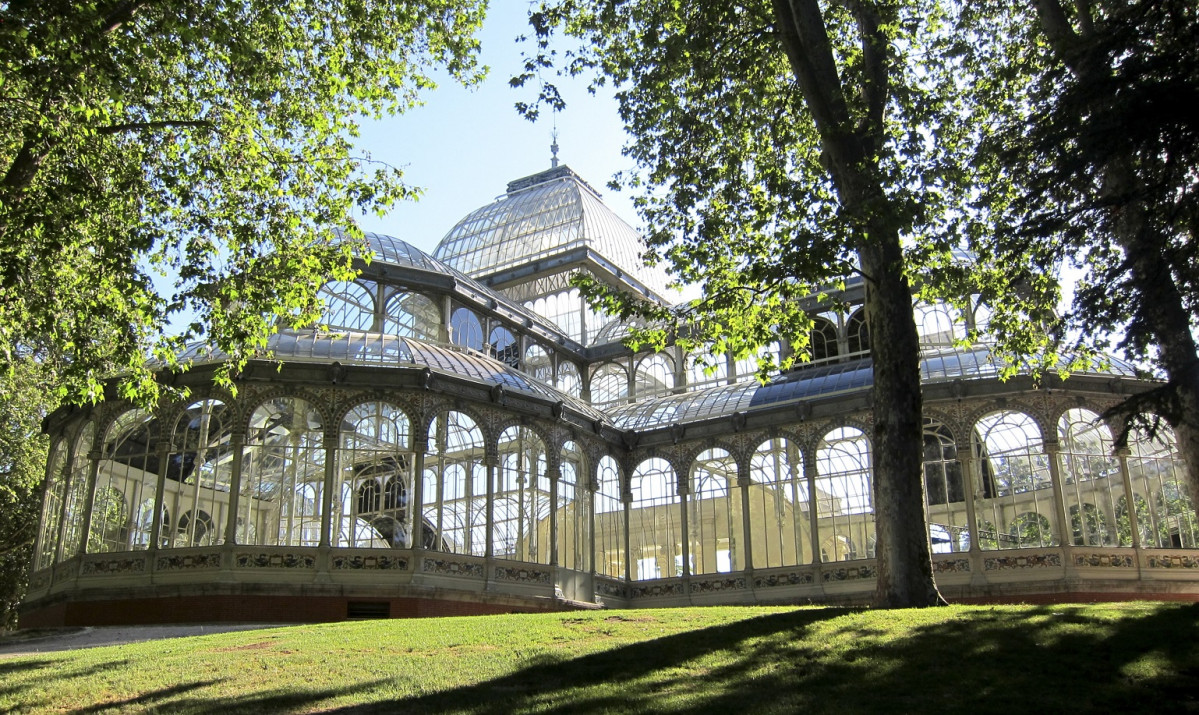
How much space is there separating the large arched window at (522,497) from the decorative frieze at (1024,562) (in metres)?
11.2

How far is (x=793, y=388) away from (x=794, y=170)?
462 inches

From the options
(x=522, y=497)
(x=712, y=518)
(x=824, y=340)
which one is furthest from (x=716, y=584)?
(x=824, y=340)

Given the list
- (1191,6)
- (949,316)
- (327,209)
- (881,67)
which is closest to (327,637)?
(327,209)

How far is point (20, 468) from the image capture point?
3353cm

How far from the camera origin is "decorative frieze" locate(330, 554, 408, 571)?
23.9 meters

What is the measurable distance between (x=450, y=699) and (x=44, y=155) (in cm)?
979

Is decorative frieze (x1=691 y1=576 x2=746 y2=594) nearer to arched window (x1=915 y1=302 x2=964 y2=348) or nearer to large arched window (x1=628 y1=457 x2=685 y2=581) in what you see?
large arched window (x1=628 y1=457 x2=685 y2=581)

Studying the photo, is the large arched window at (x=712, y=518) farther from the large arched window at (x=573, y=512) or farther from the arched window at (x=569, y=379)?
the arched window at (x=569, y=379)

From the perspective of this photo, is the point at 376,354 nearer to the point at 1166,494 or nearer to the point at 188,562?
the point at 188,562

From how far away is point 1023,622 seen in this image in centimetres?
1216

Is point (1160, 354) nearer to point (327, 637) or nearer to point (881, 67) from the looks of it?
point (881, 67)

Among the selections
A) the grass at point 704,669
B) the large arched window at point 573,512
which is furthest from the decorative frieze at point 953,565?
the grass at point 704,669

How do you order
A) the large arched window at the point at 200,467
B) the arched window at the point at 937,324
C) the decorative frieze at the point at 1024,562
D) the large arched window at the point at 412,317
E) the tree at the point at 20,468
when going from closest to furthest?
the large arched window at the point at 200,467 → the decorative frieze at the point at 1024,562 → the tree at the point at 20,468 → the large arched window at the point at 412,317 → the arched window at the point at 937,324

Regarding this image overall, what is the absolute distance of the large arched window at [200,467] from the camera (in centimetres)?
2500
